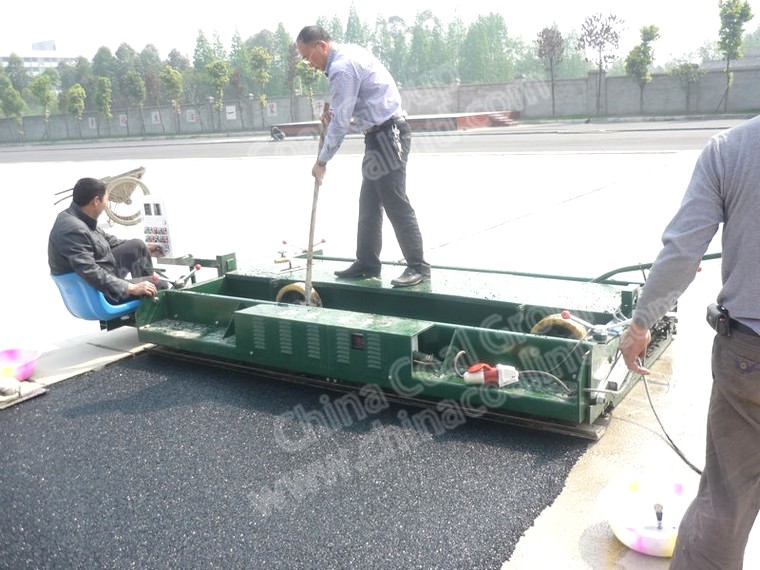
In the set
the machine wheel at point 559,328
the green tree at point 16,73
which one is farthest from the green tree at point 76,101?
the machine wheel at point 559,328

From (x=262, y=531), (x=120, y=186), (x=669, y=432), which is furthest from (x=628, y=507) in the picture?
(x=120, y=186)

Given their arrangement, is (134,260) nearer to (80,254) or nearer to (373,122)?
(80,254)

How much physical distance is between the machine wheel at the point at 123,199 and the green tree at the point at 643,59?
34.2 metres

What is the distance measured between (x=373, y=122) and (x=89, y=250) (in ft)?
7.44

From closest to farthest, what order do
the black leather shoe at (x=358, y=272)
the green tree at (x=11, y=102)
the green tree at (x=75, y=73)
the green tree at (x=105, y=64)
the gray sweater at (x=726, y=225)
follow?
the gray sweater at (x=726, y=225) → the black leather shoe at (x=358, y=272) → the green tree at (x=11, y=102) → the green tree at (x=105, y=64) → the green tree at (x=75, y=73)

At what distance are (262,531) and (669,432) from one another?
222 cm

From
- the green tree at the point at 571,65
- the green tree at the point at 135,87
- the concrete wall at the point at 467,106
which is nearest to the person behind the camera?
the concrete wall at the point at 467,106

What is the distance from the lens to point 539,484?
336cm

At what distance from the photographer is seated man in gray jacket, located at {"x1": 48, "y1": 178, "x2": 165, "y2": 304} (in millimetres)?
5039

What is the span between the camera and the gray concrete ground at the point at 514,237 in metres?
3.38

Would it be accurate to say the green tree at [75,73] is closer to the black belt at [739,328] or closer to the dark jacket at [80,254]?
the dark jacket at [80,254]

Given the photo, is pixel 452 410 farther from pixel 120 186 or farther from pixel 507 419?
pixel 120 186

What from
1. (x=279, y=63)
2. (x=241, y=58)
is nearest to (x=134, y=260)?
(x=279, y=63)

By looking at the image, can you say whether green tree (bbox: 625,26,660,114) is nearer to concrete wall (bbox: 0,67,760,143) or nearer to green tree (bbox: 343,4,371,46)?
concrete wall (bbox: 0,67,760,143)
